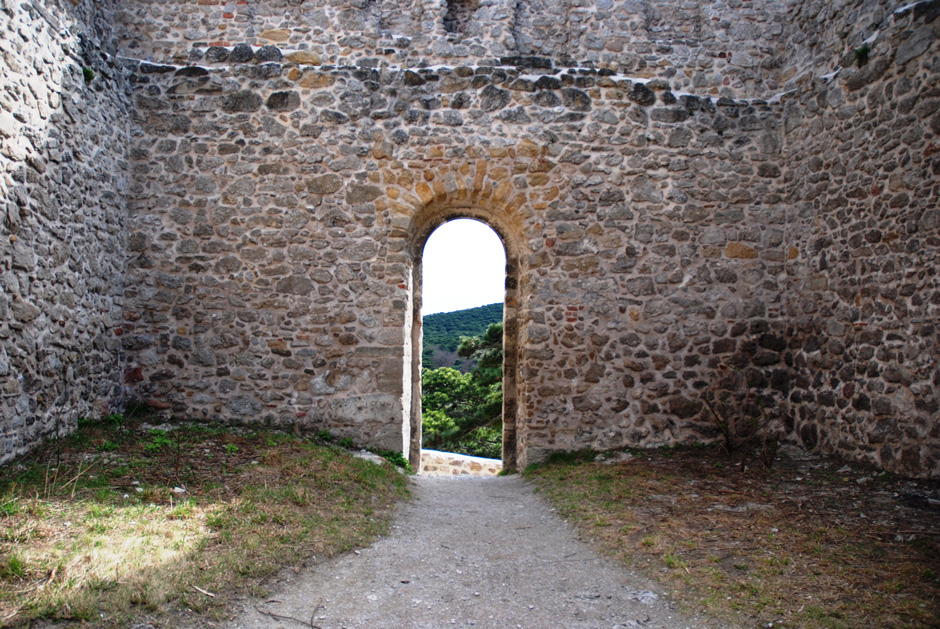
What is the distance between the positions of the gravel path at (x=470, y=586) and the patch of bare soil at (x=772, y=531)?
294 mm

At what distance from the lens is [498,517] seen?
511 centimetres

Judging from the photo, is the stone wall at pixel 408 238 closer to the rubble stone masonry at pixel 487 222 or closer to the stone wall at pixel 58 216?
the rubble stone masonry at pixel 487 222

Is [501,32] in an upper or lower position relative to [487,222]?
upper

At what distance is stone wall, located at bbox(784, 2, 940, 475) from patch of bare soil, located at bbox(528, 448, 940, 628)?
1.61 ft

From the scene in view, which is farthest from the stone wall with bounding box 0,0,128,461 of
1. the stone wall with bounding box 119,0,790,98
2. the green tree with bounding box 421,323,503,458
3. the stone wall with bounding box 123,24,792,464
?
the green tree with bounding box 421,323,503,458

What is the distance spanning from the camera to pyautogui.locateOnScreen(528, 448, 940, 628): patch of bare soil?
9.84 ft

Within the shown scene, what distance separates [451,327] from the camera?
28391mm

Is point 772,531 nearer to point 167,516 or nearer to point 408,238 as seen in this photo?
point 167,516

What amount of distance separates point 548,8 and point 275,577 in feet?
27.0

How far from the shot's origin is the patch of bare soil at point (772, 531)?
3000 millimetres

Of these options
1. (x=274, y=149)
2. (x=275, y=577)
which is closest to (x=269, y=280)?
(x=274, y=149)

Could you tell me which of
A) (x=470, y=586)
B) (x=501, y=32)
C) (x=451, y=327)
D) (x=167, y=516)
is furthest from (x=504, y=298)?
(x=451, y=327)

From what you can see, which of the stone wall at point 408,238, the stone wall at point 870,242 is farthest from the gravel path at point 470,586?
the stone wall at point 870,242

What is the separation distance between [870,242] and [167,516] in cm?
678
